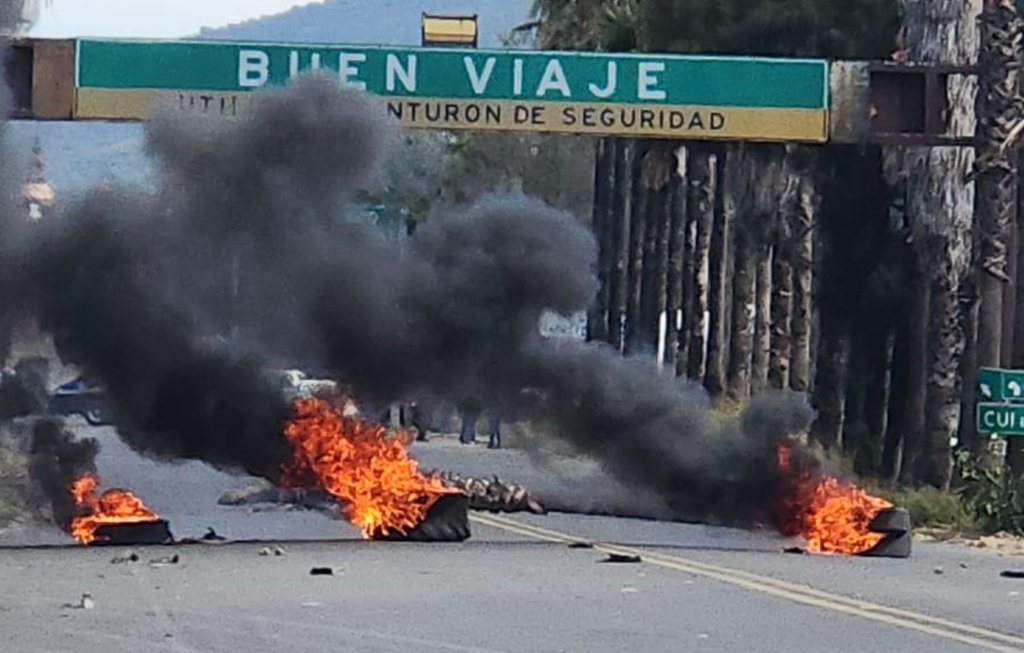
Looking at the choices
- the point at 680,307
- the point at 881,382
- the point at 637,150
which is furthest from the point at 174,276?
the point at 680,307

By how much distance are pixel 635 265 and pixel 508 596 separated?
3618 centimetres

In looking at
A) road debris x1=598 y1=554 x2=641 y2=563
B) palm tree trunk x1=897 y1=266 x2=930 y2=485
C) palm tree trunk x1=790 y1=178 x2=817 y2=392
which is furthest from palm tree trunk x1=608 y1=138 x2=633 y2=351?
road debris x1=598 y1=554 x2=641 y2=563

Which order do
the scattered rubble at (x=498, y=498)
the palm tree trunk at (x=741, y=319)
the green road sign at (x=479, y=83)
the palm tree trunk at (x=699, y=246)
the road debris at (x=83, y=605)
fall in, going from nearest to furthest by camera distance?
the road debris at (x=83, y=605) < the scattered rubble at (x=498, y=498) < the green road sign at (x=479, y=83) < the palm tree trunk at (x=741, y=319) < the palm tree trunk at (x=699, y=246)

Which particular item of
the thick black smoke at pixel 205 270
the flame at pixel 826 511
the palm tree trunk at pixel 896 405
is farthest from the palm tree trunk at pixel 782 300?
the thick black smoke at pixel 205 270

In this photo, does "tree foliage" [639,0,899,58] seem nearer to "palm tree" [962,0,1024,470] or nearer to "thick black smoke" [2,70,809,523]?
"palm tree" [962,0,1024,470]

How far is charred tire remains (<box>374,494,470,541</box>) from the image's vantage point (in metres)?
20.8

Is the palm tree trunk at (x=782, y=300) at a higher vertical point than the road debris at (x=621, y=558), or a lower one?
higher

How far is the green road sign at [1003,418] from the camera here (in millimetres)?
24547

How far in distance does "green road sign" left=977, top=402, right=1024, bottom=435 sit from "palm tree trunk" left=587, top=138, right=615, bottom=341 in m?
27.5

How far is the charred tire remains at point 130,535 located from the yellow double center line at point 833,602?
11.0 feet

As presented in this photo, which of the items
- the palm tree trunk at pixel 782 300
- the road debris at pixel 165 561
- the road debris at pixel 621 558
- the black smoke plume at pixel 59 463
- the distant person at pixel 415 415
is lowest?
the road debris at pixel 165 561

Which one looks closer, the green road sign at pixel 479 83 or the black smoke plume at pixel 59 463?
the black smoke plume at pixel 59 463

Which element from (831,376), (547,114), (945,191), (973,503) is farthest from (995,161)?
(831,376)

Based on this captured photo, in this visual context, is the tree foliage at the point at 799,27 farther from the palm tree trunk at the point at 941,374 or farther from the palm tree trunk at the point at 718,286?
the palm tree trunk at the point at 718,286
